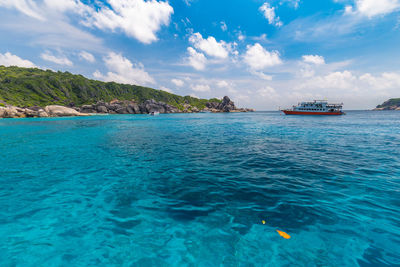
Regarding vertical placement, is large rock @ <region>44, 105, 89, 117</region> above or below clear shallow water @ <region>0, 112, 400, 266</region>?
above

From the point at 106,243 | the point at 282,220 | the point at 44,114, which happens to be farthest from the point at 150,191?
the point at 44,114

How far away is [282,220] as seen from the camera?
5.83 meters

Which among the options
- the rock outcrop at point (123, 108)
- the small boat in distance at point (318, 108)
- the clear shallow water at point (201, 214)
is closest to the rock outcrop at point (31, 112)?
the rock outcrop at point (123, 108)

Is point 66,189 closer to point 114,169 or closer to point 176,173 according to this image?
point 114,169

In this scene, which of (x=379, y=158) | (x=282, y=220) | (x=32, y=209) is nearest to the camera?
(x=282, y=220)

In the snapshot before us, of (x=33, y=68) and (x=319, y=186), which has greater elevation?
(x=33, y=68)

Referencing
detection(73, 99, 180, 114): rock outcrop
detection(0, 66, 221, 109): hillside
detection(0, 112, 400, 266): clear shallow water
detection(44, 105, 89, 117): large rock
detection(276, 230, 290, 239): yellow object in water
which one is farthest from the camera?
detection(73, 99, 180, 114): rock outcrop

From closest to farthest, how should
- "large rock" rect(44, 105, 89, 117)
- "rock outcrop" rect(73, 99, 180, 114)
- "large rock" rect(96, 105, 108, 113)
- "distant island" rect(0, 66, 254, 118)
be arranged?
"large rock" rect(44, 105, 89, 117)
"distant island" rect(0, 66, 254, 118)
"rock outcrop" rect(73, 99, 180, 114)
"large rock" rect(96, 105, 108, 113)

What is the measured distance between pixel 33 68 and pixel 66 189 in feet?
894

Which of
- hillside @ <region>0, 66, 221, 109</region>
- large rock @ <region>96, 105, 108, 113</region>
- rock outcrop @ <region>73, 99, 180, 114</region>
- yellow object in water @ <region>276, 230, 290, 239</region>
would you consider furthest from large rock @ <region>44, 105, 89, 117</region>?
yellow object in water @ <region>276, 230, 290, 239</region>

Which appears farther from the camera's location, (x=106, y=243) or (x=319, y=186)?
(x=319, y=186)

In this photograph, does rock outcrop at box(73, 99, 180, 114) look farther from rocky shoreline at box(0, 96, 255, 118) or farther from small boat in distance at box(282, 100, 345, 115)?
small boat in distance at box(282, 100, 345, 115)

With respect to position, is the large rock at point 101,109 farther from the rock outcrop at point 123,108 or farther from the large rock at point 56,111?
the large rock at point 56,111

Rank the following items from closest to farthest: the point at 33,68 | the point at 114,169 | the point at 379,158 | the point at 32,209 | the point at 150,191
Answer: the point at 32,209 < the point at 150,191 < the point at 114,169 < the point at 379,158 < the point at 33,68
